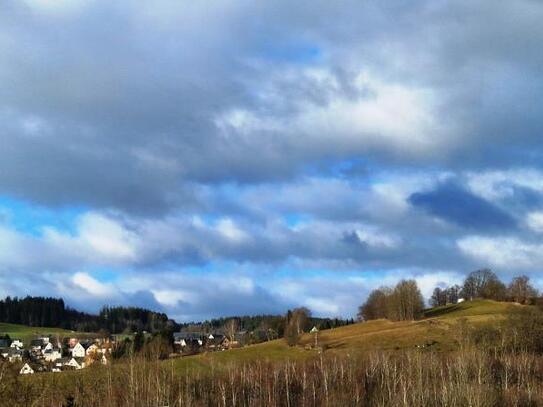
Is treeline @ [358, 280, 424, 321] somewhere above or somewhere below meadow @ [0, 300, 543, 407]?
above

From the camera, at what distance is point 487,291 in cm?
13350

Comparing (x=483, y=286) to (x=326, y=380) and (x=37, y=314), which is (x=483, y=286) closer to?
(x=326, y=380)

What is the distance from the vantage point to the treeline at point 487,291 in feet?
409

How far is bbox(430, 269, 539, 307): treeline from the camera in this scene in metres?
125

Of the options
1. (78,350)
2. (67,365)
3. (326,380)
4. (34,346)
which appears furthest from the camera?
(78,350)

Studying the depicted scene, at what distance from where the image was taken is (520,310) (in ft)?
230

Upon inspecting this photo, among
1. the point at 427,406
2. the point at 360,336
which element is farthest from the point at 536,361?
the point at 360,336

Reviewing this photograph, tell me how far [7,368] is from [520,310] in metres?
61.3

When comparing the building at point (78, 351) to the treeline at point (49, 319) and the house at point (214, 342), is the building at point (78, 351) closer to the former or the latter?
the house at point (214, 342)

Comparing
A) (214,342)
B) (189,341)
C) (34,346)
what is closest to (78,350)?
(189,341)

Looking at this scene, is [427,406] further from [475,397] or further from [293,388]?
[293,388]

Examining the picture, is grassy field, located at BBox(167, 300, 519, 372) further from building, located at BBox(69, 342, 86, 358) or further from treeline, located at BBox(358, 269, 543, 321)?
building, located at BBox(69, 342, 86, 358)

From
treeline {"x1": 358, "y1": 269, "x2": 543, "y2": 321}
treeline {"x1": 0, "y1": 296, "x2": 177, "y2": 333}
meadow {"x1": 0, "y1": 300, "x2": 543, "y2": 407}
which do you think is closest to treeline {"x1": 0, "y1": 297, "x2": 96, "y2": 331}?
treeline {"x1": 0, "y1": 296, "x2": 177, "y2": 333}

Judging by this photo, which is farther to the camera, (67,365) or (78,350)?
(78,350)
